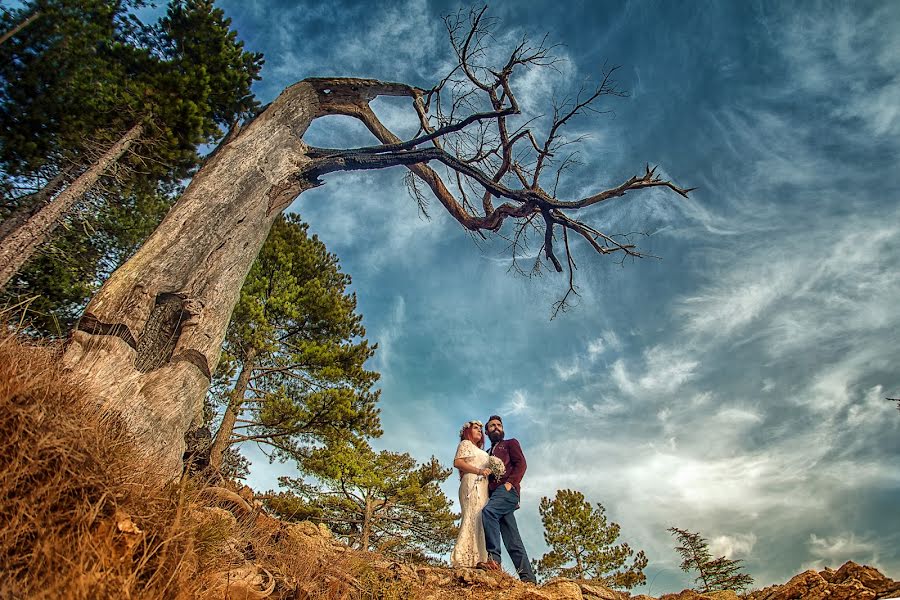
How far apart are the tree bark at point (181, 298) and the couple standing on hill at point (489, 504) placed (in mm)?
3277

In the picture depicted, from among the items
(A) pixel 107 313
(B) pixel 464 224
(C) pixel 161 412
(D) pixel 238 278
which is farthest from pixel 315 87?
(C) pixel 161 412

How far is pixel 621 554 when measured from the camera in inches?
559

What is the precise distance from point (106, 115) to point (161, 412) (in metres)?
9.26

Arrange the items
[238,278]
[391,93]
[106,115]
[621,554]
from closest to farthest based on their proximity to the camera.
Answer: [238,278], [391,93], [106,115], [621,554]

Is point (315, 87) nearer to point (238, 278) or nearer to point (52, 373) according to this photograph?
point (238, 278)

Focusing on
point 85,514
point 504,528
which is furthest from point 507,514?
point 85,514

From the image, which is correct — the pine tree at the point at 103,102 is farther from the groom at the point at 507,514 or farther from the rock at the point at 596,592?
the rock at the point at 596,592

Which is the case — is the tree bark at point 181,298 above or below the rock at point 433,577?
above

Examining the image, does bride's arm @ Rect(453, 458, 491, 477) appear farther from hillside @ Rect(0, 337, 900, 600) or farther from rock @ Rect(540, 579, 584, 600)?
hillside @ Rect(0, 337, 900, 600)

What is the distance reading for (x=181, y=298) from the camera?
4168mm

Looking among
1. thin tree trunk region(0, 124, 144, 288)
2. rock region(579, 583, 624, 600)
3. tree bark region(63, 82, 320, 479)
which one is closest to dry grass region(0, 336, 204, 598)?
tree bark region(63, 82, 320, 479)

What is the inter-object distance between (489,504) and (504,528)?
354 mm

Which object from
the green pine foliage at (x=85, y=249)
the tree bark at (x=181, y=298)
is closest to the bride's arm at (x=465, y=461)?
the tree bark at (x=181, y=298)

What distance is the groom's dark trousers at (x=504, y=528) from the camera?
5.25 meters
